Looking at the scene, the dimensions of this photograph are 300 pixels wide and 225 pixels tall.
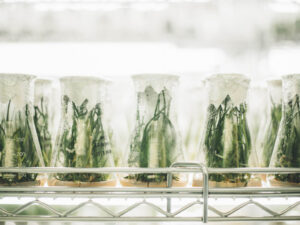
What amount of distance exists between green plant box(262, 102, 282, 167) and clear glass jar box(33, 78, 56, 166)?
1.25 feet

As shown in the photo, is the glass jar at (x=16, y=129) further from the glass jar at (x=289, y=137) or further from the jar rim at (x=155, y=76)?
the glass jar at (x=289, y=137)

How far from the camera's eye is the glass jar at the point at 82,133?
457 mm

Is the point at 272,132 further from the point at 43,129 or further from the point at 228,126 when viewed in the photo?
the point at 43,129

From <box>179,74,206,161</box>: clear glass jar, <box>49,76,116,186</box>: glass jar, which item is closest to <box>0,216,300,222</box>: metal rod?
<box>49,76,116,186</box>: glass jar

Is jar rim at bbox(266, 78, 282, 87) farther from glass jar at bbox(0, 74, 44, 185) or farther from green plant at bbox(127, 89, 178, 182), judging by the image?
glass jar at bbox(0, 74, 44, 185)

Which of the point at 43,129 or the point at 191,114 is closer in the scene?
the point at 43,129

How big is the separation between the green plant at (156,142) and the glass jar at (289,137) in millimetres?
161

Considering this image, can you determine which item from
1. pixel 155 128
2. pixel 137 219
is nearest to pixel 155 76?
pixel 155 128

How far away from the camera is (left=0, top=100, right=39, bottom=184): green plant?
18.1 inches

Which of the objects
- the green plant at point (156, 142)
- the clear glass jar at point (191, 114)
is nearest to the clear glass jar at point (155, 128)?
the green plant at point (156, 142)

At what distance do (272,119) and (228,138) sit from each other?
0.13 meters

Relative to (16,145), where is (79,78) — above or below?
above

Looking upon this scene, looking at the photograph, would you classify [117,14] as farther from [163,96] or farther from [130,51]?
[163,96]

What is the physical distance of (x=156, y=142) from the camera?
47 cm
